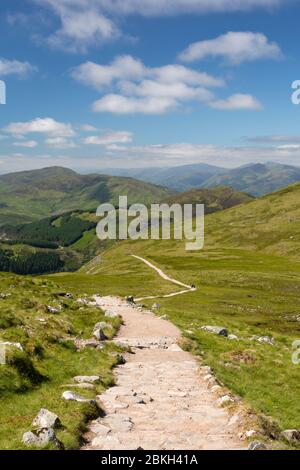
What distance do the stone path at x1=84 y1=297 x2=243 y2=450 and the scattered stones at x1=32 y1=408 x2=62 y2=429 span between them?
127 cm

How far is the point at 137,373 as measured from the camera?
2622 cm

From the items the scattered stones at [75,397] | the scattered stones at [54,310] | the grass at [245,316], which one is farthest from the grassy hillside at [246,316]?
the scattered stones at [54,310]

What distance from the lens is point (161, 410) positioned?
19328 mm

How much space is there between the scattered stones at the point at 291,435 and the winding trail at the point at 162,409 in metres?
1.87

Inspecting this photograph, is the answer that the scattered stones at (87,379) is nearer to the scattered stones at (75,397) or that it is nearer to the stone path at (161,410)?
the stone path at (161,410)

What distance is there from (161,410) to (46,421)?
18.8ft

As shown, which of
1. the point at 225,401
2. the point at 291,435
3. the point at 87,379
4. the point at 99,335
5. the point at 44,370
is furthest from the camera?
the point at 99,335

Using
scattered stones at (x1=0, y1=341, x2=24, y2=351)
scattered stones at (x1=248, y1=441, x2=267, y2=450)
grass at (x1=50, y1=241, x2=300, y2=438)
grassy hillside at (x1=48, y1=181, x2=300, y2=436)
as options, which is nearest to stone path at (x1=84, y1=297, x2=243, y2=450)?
scattered stones at (x1=248, y1=441, x2=267, y2=450)

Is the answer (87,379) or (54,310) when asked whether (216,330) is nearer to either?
(54,310)

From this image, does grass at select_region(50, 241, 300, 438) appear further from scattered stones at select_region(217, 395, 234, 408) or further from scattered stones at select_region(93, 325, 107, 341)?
scattered stones at select_region(93, 325, 107, 341)

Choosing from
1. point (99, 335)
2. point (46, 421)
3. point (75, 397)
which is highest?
point (46, 421)

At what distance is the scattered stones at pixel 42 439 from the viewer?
46.8ft

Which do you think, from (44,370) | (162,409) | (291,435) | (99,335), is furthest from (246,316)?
(291,435)
